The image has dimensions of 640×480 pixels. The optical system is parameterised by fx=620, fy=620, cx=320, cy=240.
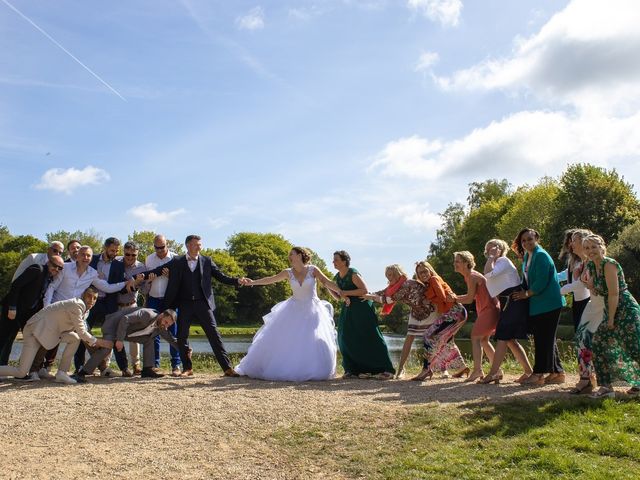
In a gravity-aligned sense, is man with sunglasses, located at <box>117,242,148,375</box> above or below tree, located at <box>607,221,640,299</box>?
below

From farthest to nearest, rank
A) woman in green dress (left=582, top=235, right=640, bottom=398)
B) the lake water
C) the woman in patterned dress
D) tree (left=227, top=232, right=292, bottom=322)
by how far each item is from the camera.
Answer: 1. tree (left=227, top=232, right=292, bottom=322)
2. the lake water
3. the woman in patterned dress
4. woman in green dress (left=582, top=235, right=640, bottom=398)

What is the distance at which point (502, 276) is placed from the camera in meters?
10.2

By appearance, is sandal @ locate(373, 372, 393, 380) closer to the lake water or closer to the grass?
the grass

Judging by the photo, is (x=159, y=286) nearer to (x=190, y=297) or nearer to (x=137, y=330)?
(x=190, y=297)

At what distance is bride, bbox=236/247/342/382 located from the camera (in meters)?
10.9

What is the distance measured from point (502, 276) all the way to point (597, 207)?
39465 mm

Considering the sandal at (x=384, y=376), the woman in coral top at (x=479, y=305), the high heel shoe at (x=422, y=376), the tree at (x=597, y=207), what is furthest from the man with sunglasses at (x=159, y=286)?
the tree at (x=597, y=207)

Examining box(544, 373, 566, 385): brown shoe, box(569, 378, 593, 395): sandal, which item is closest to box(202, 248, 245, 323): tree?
box(544, 373, 566, 385): brown shoe

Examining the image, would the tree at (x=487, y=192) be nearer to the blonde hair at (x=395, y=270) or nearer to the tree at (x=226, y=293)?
the tree at (x=226, y=293)

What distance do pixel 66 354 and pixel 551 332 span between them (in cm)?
791

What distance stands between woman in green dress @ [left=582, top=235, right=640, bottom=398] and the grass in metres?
0.50

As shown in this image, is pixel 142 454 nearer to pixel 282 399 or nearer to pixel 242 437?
pixel 242 437

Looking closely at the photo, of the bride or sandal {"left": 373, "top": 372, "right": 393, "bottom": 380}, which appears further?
sandal {"left": 373, "top": 372, "right": 393, "bottom": 380}

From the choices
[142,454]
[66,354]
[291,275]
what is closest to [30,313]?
[66,354]
